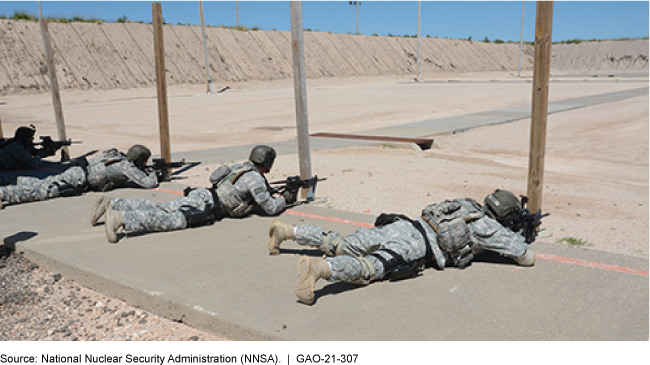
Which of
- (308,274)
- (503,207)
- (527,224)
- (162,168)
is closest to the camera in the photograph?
(308,274)

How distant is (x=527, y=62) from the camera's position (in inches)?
3056

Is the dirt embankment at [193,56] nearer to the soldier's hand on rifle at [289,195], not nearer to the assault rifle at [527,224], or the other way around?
the soldier's hand on rifle at [289,195]

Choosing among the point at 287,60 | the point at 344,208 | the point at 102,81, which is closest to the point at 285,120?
the point at 344,208

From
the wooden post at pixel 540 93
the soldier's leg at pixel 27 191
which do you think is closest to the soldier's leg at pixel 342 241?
the wooden post at pixel 540 93

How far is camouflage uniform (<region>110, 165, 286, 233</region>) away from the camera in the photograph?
202 inches

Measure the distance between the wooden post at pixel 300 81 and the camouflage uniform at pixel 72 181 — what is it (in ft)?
7.30

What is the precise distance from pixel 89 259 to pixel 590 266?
403 cm

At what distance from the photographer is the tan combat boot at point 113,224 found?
4.88 meters

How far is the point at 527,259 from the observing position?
4098mm

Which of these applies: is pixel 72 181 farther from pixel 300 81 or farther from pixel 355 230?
pixel 355 230

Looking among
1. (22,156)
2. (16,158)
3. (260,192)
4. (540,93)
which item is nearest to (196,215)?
(260,192)

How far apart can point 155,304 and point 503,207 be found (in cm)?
260

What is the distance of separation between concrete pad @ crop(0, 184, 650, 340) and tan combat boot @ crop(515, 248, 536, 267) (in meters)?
Result: 0.05

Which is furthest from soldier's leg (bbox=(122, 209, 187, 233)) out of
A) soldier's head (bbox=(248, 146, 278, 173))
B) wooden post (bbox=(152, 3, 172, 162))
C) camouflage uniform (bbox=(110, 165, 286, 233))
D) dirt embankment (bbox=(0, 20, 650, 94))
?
dirt embankment (bbox=(0, 20, 650, 94))
